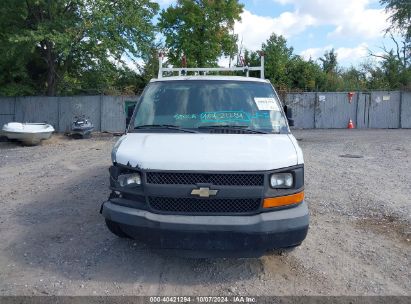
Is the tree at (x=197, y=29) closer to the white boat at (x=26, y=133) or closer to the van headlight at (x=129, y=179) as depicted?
the white boat at (x=26, y=133)

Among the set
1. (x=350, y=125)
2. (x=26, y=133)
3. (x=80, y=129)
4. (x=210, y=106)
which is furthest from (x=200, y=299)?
(x=350, y=125)

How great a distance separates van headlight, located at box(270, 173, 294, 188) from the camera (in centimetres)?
413

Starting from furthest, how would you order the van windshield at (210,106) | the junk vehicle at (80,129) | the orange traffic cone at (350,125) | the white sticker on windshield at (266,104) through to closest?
1. the orange traffic cone at (350,125)
2. the junk vehicle at (80,129)
3. the white sticker on windshield at (266,104)
4. the van windshield at (210,106)

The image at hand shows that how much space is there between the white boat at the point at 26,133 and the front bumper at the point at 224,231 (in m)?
14.7

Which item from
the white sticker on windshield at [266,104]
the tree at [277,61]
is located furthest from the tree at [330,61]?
the white sticker on windshield at [266,104]

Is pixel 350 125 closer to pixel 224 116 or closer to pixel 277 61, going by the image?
pixel 277 61

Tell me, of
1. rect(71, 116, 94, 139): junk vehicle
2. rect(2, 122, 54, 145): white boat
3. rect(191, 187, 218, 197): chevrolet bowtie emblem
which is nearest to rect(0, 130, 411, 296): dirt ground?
rect(191, 187, 218, 197): chevrolet bowtie emblem

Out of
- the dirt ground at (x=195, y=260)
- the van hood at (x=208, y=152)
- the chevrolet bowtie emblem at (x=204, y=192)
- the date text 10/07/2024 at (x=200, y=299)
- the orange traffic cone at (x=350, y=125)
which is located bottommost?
the date text 10/07/2024 at (x=200, y=299)

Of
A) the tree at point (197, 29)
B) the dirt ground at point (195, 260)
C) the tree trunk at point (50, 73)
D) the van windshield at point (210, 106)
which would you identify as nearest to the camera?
the dirt ground at point (195, 260)

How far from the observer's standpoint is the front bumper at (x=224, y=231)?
397cm

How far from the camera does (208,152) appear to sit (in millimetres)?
4195

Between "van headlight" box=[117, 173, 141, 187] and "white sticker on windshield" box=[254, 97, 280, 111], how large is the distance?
189 cm

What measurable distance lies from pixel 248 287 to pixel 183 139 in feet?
5.57

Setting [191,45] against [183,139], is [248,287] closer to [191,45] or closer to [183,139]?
[183,139]
